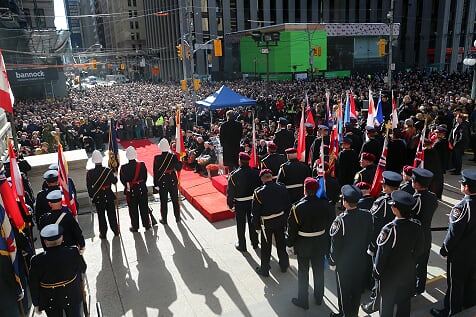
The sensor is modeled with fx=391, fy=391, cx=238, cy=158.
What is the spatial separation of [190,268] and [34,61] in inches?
1743

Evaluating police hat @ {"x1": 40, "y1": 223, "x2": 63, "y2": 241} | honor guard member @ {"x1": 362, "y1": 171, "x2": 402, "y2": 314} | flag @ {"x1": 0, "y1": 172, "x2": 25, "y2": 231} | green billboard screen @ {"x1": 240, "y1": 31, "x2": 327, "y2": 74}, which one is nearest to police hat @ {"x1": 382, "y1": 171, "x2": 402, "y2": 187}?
honor guard member @ {"x1": 362, "y1": 171, "x2": 402, "y2": 314}

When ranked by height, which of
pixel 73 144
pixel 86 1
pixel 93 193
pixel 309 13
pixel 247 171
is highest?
pixel 86 1

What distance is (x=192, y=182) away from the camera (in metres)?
11.6

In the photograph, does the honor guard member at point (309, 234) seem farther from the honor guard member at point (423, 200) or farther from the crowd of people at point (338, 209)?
the honor guard member at point (423, 200)

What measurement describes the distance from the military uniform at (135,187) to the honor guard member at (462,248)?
5.75 meters

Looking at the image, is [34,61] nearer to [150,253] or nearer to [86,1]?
[150,253]

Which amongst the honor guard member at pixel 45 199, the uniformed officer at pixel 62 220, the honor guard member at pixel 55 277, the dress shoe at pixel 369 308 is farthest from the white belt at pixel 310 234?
the honor guard member at pixel 45 199

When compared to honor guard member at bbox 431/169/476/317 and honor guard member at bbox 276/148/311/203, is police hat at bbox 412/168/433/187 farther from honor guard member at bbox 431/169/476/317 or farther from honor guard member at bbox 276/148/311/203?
honor guard member at bbox 276/148/311/203

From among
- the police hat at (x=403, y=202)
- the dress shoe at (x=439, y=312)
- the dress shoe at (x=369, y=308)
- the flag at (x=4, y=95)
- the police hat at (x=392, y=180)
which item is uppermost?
the flag at (x=4, y=95)

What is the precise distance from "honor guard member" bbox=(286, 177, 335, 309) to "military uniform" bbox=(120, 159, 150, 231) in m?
3.98

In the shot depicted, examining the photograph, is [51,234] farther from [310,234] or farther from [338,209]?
[338,209]

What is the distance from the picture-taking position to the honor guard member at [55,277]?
14.7ft

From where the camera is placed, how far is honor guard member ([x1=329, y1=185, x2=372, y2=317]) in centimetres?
479

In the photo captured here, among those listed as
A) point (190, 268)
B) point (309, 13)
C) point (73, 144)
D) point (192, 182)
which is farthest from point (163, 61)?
point (190, 268)
